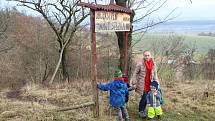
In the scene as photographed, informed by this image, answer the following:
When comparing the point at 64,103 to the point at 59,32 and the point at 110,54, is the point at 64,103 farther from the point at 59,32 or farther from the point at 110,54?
the point at 110,54

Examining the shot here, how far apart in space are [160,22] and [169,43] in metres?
11.0

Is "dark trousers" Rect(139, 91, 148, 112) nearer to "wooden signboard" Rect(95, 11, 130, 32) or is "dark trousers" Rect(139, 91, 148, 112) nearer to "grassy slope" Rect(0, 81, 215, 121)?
"grassy slope" Rect(0, 81, 215, 121)

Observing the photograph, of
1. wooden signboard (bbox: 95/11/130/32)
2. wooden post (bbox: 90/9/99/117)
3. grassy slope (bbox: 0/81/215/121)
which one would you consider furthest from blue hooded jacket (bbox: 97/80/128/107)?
wooden signboard (bbox: 95/11/130/32)

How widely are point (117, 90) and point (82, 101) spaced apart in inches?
85.7

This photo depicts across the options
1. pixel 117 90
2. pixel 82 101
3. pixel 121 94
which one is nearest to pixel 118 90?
pixel 117 90

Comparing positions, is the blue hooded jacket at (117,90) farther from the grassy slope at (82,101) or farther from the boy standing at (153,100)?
the boy standing at (153,100)

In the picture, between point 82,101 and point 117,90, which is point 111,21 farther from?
point 82,101

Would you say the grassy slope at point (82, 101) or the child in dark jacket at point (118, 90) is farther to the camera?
the grassy slope at point (82, 101)

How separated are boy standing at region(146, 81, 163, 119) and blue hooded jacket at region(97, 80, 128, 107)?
0.73 meters

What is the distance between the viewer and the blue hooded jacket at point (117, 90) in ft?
22.4

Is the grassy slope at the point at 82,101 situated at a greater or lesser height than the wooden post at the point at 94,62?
lesser

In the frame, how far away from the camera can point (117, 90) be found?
270 inches

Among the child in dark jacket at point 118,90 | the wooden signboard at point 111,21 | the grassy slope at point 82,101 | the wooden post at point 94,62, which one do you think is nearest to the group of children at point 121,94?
the child in dark jacket at point 118,90

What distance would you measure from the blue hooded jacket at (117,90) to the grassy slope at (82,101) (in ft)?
1.72
